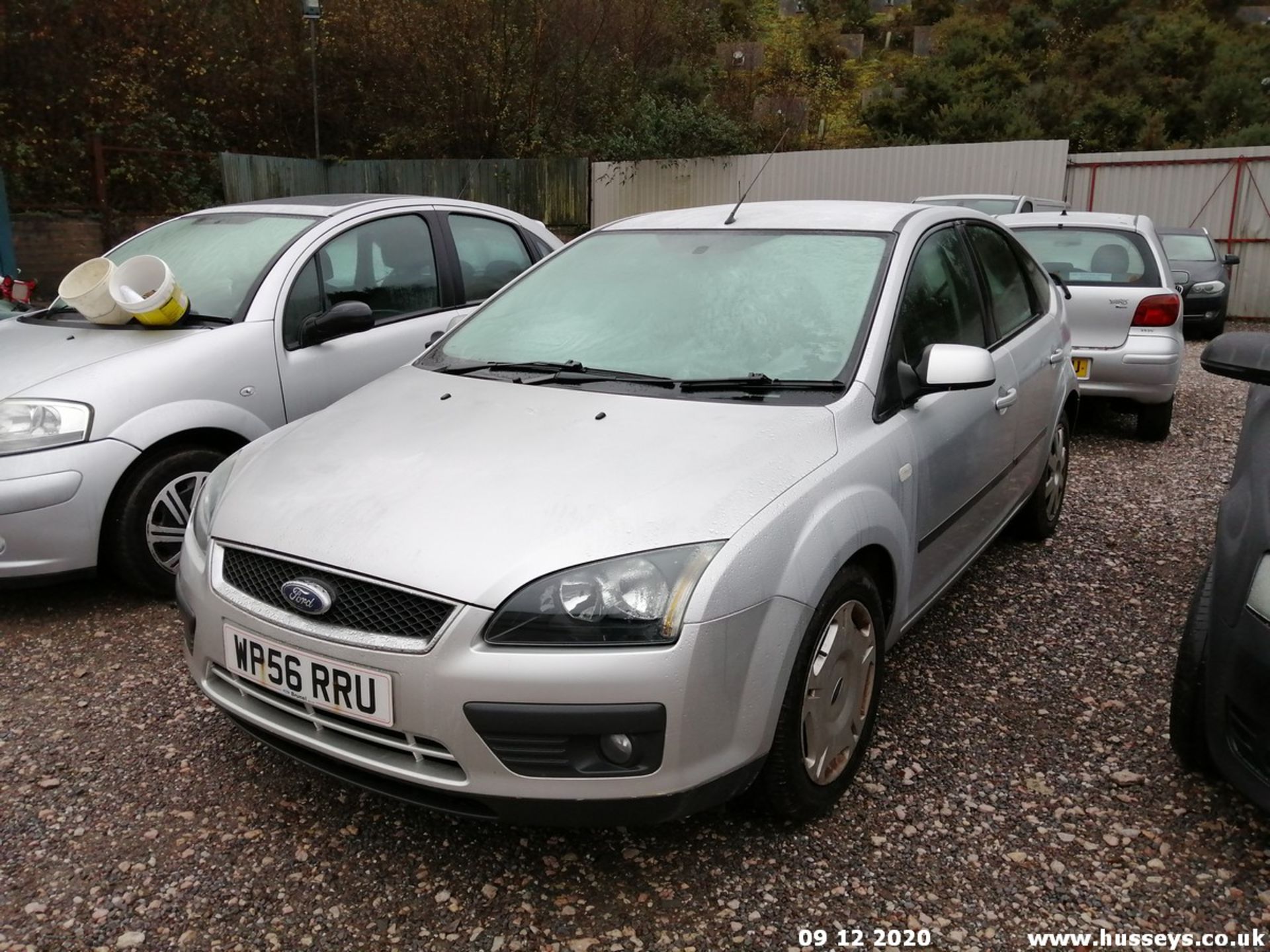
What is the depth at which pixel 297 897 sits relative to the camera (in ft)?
7.81

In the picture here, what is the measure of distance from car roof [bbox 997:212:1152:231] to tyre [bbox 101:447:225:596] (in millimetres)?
5627

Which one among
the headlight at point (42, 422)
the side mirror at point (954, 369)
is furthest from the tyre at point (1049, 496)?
the headlight at point (42, 422)

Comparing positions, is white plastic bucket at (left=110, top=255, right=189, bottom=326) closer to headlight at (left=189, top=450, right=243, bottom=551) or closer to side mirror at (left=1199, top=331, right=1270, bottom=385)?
headlight at (left=189, top=450, right=243, bottom=551)

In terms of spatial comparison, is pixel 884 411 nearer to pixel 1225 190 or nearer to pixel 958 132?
pixel 1225 190

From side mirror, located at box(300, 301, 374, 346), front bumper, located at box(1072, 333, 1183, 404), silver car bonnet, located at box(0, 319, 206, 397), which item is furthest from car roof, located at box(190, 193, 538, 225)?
front bumper, located at box(1072, 333, 1183, 404)

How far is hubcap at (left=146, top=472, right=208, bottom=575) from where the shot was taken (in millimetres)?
3969

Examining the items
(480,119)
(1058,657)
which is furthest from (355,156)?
(1058,657)

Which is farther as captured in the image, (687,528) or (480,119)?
(480,119)

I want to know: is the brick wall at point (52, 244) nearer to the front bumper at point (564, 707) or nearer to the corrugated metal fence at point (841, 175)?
the corrugated metal fence at point (841, 175)

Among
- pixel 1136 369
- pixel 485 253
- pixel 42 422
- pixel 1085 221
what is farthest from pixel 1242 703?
pixel 1085 221

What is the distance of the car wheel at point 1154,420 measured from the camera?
6785 millimetres

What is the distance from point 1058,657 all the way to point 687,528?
208 centimetres

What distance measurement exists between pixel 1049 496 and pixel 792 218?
2096 mm

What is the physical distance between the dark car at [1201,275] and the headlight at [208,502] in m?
11.7
